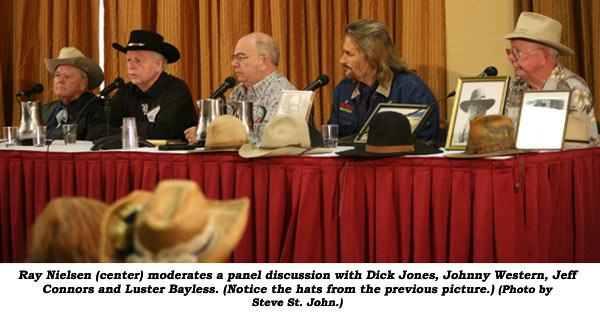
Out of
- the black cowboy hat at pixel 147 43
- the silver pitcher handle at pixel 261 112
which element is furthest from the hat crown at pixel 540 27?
the black cowboy hat at pixel 147 43

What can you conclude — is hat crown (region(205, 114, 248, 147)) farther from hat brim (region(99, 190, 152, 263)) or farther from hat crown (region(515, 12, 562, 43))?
hat brim (region(99, 190, 152, 263))

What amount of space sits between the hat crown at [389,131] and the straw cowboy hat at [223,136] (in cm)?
55

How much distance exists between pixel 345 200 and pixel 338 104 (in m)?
1.37

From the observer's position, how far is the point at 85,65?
436 cm

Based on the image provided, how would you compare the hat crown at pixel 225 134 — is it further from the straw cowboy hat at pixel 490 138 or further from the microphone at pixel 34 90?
the microphone at pixel 34 90

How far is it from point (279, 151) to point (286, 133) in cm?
12

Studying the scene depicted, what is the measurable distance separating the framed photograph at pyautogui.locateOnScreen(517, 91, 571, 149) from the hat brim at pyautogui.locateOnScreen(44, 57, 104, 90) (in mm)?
2994

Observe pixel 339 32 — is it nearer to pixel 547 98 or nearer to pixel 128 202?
pixel 547 98

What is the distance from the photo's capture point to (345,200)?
7.46 ft

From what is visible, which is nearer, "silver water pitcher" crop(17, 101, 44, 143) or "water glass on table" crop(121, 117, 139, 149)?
"water glass on table" crop(121, 117, 139, 149)

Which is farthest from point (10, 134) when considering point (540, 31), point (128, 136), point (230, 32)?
point (540, 31)

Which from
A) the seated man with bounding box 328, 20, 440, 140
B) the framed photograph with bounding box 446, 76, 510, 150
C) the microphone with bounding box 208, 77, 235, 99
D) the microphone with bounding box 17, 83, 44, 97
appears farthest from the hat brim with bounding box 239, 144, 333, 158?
the microphone with bounding box 17, 83, 44, 97

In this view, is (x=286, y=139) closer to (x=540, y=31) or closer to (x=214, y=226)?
(x=540, y=31)

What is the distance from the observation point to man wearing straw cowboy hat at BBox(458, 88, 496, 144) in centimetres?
241
